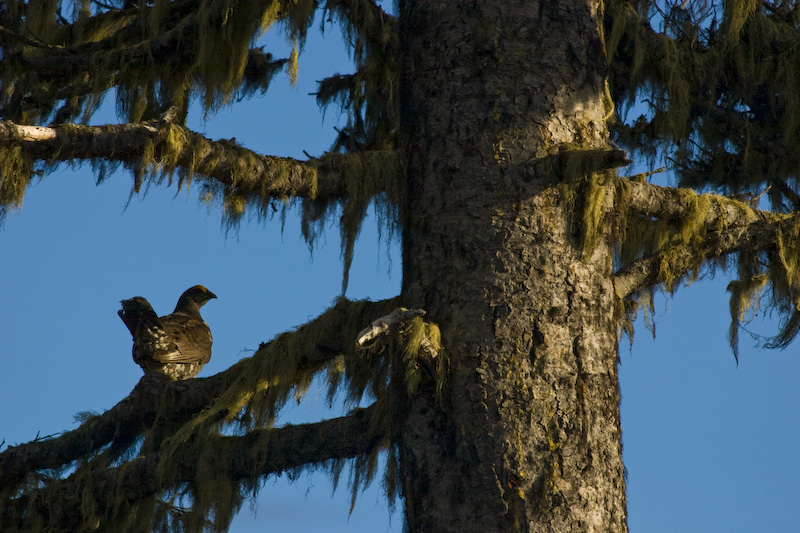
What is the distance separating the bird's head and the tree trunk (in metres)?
5.11

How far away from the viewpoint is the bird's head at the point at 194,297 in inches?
339

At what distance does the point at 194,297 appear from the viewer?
871 cm

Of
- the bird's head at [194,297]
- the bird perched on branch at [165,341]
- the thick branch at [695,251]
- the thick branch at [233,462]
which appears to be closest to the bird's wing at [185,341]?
the bird perched on branch at [165,341]

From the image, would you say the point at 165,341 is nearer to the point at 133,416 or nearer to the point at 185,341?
the point at 185,341

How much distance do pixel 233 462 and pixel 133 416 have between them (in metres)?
1.00

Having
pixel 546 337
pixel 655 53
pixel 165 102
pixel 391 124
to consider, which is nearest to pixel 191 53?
pixel 165 102

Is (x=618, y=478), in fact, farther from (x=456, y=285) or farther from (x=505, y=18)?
(x=505, y=18)

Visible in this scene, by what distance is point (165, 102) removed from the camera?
5188 mm

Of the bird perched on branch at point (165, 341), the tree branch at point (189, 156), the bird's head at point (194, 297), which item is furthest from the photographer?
the bird's head at point (194, 297)

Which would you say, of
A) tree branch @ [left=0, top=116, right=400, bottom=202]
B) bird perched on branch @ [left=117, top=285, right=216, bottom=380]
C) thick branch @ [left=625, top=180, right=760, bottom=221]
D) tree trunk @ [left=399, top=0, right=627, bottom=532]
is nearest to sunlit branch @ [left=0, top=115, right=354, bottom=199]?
tree branch @ [left=0, top=116, right=400, bottom=202]

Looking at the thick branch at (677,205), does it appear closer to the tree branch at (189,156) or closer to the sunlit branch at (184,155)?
the tree branch at (189,156)

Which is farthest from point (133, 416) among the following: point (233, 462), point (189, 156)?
point (189, 156)

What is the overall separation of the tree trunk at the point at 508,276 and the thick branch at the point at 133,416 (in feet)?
2.91

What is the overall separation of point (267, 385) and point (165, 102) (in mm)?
2000
